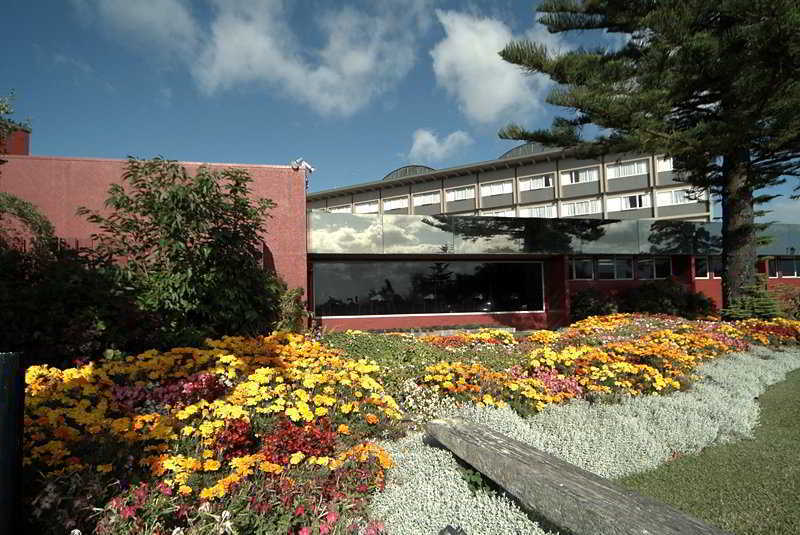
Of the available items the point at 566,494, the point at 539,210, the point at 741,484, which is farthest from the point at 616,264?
the point at 539,210

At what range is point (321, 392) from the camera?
15.4ft

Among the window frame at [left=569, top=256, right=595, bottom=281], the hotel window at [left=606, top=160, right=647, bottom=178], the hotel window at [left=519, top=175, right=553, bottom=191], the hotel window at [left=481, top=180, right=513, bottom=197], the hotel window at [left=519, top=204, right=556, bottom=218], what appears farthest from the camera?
the hotel window at [left=481, top=180, right=513, bottom=197]

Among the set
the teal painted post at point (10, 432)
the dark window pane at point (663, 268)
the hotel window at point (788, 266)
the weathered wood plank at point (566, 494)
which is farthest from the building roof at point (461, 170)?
the teal painted post at point (10, 432)

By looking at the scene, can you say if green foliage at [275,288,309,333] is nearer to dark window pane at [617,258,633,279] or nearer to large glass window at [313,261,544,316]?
large glass window at [313,261,544,316]

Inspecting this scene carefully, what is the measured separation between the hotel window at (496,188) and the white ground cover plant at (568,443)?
1470 inches

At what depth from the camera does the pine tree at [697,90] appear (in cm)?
1096

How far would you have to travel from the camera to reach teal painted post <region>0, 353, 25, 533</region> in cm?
193

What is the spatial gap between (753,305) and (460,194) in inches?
1289

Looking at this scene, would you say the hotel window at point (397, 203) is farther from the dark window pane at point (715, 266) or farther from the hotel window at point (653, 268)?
the dark window pane at point (715, 266)

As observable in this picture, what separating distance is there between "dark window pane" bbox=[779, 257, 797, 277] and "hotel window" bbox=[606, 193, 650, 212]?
1495 centimetres

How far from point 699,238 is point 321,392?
19.7 m

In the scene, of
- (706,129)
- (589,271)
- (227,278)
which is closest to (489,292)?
(589,271)

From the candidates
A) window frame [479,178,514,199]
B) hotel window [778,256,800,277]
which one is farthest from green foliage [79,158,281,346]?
window frame [479,178,514,199]

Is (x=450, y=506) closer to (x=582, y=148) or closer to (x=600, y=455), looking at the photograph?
(x=600, y=455)
